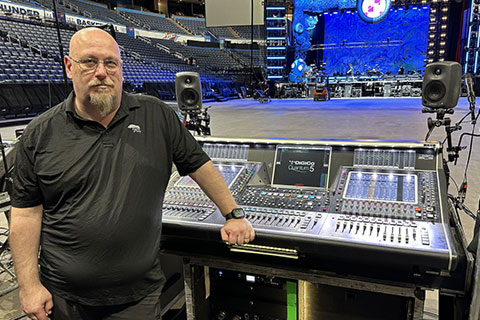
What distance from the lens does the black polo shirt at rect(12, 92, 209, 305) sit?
3.76ft

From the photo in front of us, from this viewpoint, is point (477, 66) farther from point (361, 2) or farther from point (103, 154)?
point (103, 154)

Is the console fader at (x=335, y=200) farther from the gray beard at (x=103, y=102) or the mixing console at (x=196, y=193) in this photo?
the gray beard at (x=103, y=102)

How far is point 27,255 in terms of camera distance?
3.89 ft

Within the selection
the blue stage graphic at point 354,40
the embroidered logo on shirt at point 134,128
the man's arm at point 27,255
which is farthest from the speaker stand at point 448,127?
the blue stage graphic at point 354,40

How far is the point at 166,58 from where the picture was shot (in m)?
22.5

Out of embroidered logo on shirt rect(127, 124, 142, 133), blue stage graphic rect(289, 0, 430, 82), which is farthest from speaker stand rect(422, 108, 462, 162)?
blue stage graphic rect(289, 0, 430, 82)

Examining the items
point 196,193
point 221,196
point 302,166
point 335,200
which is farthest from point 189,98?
point 335,200

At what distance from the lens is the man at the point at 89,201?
45.2 inches

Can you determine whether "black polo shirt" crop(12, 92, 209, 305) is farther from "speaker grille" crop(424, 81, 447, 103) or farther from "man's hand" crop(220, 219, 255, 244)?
"speaker grille" crop(424, 81, 447, 103)

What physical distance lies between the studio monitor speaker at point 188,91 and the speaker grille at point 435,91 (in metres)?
1.45

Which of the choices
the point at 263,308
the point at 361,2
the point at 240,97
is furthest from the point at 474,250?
the point at 240,97

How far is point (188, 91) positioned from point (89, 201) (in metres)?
1.43

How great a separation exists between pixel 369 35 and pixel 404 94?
4255mm

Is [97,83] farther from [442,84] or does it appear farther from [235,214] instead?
[442,84]
